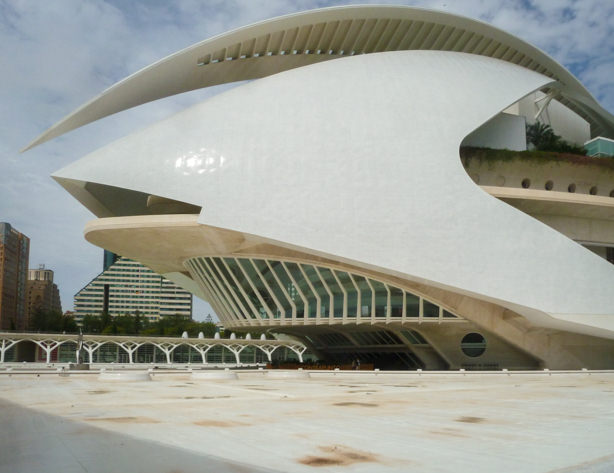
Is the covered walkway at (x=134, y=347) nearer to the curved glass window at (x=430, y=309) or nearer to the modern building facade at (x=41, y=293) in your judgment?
the curved glass window at (x=430, y=309)

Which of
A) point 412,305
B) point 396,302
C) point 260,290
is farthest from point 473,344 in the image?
point 260,290

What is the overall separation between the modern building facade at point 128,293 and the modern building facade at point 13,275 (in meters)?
24.2

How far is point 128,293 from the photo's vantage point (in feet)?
488

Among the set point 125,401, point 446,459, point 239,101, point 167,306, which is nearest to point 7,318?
point 167,306

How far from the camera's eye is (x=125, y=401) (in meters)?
10.1

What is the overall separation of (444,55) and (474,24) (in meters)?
3.18

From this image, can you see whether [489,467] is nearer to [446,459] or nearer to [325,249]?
[446,459]

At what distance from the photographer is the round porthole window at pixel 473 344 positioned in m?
27.2

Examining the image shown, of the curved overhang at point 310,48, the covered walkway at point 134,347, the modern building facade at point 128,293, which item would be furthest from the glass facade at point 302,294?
the modern building facade at point 128,293

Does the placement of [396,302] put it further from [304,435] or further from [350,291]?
[304,435]

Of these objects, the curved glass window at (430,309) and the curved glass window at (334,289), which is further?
the curved glass window at (334,289)

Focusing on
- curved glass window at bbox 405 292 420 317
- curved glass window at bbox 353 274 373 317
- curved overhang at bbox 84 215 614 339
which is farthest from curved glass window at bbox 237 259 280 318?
curved glass window at bbox 405 292 420 317

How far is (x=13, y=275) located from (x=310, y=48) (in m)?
97.9

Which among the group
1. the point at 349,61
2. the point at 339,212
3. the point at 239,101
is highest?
the point at 349,61
